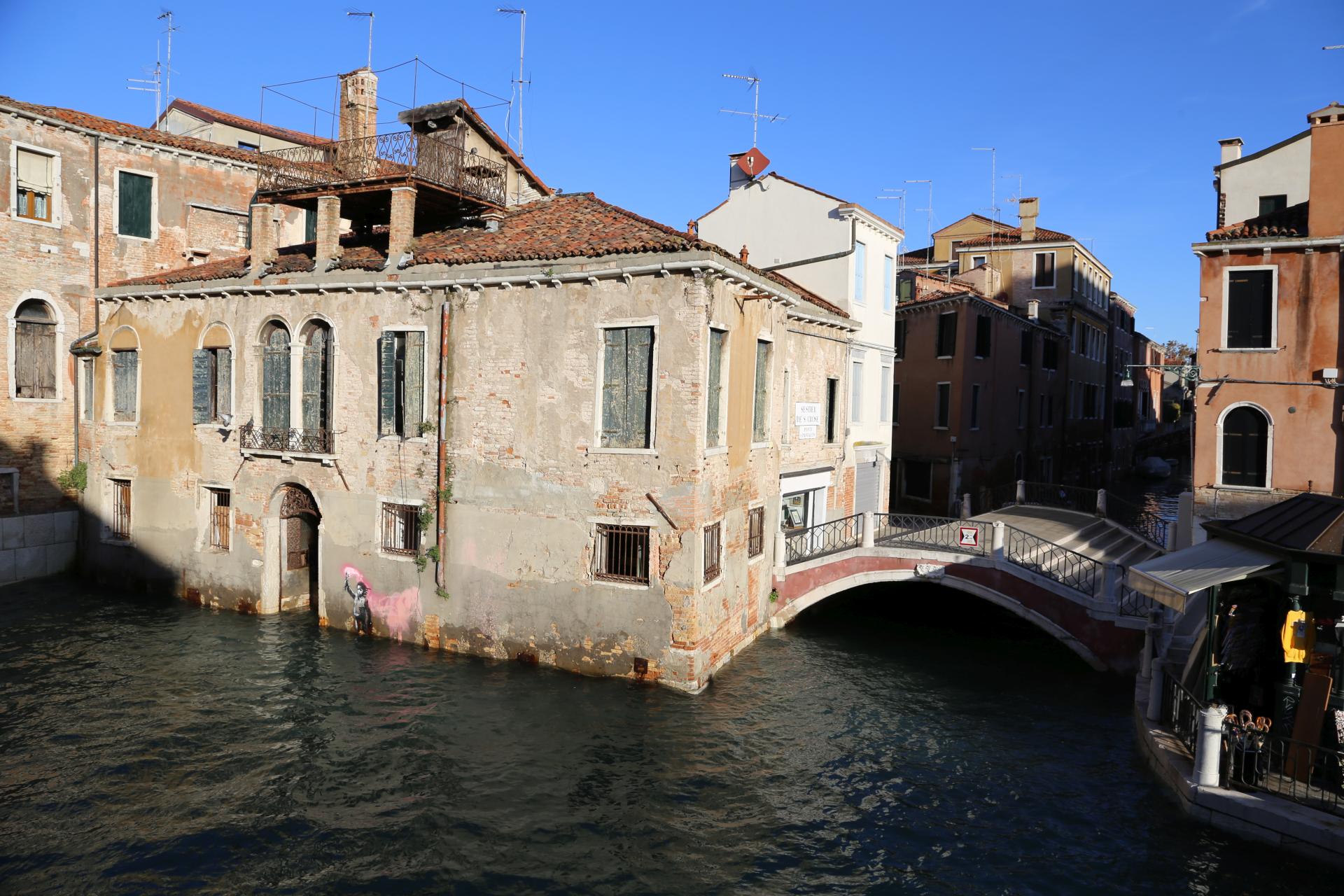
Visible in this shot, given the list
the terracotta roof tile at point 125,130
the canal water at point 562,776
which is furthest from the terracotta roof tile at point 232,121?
the canal water at point 562,776

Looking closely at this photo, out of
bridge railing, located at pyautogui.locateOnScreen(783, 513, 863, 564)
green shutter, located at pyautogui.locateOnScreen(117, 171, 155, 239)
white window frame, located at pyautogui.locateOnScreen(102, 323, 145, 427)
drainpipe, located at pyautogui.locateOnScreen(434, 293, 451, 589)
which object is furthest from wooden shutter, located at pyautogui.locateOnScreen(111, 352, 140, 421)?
bridge railing, located at pyautogui.locateOnScreen(783, 513, 863, 564)

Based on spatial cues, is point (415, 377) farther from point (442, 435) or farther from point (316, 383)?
point (316, 383)

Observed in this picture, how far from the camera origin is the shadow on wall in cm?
1997

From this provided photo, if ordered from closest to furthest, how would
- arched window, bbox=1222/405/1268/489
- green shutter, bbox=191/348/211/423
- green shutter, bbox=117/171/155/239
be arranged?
arched window, bbox=1222/405/1268/489 → green shutter, bbox=191/348/211/423 → green shutter, bbox=117/171/155/239

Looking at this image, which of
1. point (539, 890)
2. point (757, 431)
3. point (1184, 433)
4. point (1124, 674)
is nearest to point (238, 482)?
point (757, 431)

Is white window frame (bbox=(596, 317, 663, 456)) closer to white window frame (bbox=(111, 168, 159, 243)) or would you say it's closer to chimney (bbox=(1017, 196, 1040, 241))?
white window frame (bbox=(111, 168, 159, 243))

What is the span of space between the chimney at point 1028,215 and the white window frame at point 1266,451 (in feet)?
62.2

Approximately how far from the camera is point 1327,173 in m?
17.6

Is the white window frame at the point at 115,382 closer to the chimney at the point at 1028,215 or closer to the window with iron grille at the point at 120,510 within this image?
the window with iron grille at the point at 120,510

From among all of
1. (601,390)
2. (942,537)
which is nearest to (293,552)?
(601,390)

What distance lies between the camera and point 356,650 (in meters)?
17.1

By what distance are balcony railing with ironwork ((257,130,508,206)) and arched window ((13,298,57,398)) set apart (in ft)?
19.3

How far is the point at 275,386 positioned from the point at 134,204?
721 cm

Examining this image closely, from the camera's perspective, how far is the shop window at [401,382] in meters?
17.0
